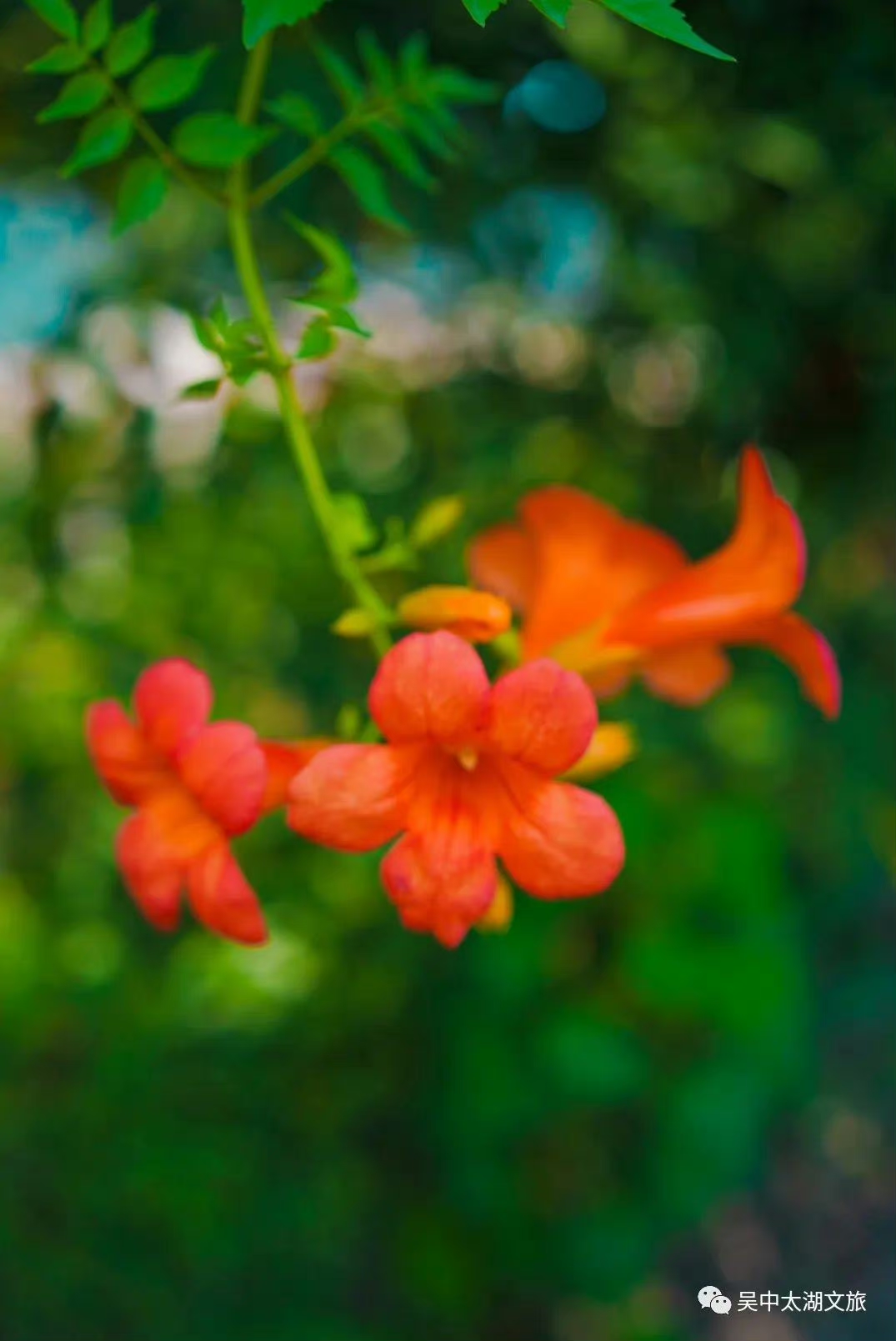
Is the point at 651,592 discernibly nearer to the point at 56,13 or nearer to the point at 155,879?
the point at 155,879

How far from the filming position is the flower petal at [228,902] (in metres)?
0.83

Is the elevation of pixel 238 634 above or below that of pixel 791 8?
below

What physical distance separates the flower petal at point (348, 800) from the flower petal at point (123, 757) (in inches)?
7.2

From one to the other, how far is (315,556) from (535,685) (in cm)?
187

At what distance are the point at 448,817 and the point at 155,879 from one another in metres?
0.22

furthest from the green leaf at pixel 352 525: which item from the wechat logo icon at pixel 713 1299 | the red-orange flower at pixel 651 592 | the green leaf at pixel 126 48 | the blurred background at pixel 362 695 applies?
the wechat logo icon at pixel 713 1299

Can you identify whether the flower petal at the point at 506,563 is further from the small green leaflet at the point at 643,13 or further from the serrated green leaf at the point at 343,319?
the small green leaflet at the point at 643,13

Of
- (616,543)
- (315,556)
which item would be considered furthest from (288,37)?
(315,556)

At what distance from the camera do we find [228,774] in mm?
809

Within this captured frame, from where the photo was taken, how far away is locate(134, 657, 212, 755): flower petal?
0.87 m

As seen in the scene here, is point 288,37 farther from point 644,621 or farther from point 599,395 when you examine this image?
point 599,395

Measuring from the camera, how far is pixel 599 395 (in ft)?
7.38

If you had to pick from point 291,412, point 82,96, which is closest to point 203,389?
point 291,412

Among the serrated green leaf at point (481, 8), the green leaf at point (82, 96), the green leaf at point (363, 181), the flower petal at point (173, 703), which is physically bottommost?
the flower petal at point (173, 703)
